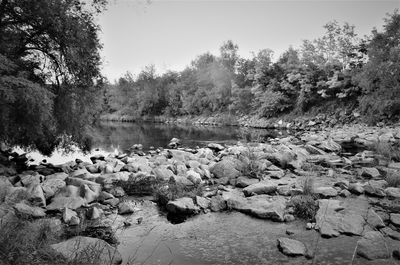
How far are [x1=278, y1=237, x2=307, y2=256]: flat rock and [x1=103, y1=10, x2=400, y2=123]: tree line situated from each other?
971cm

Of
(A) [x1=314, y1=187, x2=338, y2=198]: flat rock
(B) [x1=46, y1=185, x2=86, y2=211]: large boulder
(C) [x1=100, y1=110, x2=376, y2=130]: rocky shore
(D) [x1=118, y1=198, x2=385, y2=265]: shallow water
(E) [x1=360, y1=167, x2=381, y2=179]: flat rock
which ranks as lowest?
(D) [x1=118, y1=198, x2=385, y2=265]: shallow water

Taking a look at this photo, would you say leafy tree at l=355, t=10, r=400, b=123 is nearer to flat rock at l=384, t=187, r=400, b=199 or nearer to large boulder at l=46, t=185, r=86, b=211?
flat rock at l=384, t=187, r=400, b=199

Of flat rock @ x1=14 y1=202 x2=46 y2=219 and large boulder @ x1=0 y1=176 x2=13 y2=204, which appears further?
large boulder @ x1=0 y1=176 x2=13 y2=204

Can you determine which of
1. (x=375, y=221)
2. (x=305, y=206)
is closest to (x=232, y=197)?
(x=305, y=206)

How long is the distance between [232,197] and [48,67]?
8764 mm

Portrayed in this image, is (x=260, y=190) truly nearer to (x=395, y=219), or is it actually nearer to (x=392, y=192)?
(x=395, y=219)

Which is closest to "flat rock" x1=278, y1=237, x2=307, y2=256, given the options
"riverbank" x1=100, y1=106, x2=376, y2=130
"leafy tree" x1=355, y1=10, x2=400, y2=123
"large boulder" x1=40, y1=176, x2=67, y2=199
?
"large boulder" x1=40, y1=176, x2=67, y2=199

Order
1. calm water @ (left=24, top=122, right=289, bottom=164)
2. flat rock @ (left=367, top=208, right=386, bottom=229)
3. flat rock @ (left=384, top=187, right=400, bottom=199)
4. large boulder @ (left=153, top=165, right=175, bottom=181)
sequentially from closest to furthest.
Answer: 1. flat rock @ (left=367, top=208, right=386, bottom=229)
2. flat rock @ (left=384, top=187, right=400, bottom=199)
3. large boulder @ (left=153, top=165, right=175, bottom=181)
4. calm water @ (left=24, top=122, right=289, bottom=164)

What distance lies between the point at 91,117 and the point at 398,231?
10.8 meters

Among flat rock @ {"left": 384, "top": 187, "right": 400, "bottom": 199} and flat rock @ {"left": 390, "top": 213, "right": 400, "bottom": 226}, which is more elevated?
flat rock @ {"left": 384, "top": 187, "right": 400, "bottom": 199}

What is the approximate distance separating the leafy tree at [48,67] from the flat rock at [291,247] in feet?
24.3

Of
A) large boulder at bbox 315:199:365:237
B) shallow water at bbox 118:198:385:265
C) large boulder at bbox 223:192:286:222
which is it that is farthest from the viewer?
large boulder at bbox 223:192:286:222

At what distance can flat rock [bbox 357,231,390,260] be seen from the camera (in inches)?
174

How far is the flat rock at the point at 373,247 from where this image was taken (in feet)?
14.5
